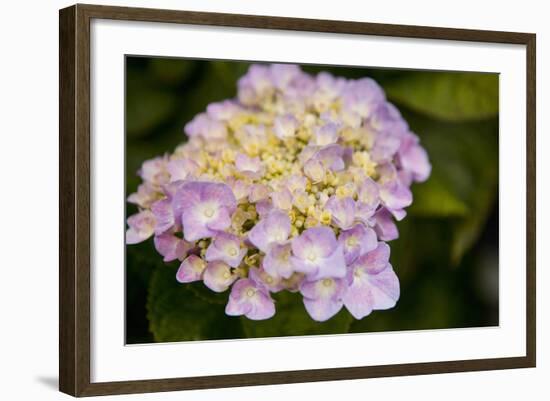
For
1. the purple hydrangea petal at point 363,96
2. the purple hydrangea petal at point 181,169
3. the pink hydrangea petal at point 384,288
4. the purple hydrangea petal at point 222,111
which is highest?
the purple hydrangea petal at point 363,96

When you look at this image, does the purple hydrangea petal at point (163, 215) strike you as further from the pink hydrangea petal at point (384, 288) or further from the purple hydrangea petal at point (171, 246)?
the pink hydrangea petal at point (384, 288)

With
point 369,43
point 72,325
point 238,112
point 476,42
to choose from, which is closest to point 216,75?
point 238,112

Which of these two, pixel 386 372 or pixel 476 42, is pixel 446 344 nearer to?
pixel 386 372

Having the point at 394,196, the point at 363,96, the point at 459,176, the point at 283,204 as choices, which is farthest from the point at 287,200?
the point at 459,176

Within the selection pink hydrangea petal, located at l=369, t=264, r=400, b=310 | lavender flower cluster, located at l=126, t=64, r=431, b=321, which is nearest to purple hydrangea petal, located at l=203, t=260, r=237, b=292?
lavender flower cluster, located at l=126, t=64, r=431, b=321

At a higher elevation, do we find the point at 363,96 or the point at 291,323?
the point at 363,96

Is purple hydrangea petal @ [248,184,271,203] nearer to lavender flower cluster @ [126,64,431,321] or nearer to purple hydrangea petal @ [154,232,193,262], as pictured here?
lavender flower cluster @ [126,64,431,321]

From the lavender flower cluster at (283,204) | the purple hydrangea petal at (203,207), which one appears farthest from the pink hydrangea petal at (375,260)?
the purple hydrangea petal at (203,207)

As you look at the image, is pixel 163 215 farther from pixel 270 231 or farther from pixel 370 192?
pixel 370 192

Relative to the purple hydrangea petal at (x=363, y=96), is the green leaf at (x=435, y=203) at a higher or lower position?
lower
